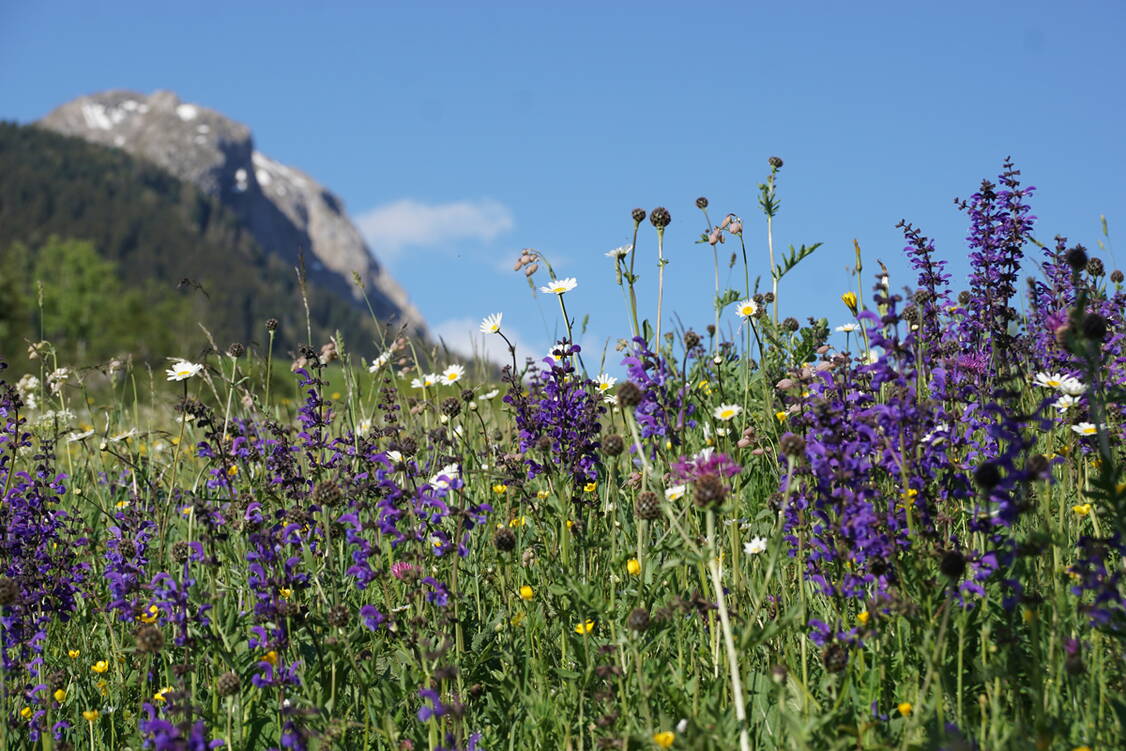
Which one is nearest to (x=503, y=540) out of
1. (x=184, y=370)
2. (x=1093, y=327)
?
(x=1093, y=327)

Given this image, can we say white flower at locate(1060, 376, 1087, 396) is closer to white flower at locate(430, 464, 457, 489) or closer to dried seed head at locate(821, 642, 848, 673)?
dried seed head at locate(821, 642, 848, 673)

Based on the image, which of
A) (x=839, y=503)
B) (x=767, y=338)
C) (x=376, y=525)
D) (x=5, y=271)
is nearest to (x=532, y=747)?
(x=376, y=525)

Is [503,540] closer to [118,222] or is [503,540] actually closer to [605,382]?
[605,382]

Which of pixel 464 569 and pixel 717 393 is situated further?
pixel 717 393

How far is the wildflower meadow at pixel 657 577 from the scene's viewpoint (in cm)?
260

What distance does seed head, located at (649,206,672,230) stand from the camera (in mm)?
3881

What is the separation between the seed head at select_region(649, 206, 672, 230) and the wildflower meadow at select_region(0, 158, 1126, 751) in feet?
0.04

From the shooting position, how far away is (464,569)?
3.82m

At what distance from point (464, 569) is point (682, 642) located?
1.04 m

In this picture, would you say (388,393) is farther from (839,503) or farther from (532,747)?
(839,503)

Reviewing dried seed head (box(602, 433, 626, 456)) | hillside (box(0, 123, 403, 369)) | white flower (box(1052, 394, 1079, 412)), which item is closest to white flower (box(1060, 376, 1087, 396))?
white flower (box(1052, 394, 1079, 412))

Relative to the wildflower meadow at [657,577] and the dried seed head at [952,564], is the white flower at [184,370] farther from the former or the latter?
the dried seed head at [952,564]

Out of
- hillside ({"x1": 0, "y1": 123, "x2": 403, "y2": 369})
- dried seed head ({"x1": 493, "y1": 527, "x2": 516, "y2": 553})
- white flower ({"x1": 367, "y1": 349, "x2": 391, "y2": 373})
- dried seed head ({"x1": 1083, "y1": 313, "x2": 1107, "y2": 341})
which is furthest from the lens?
hillside ({"x1": 0, "y1": 123, "x2": 403, "y2": 369})

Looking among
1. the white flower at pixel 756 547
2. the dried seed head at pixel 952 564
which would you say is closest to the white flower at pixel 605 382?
the white flower at pixel 756 547
